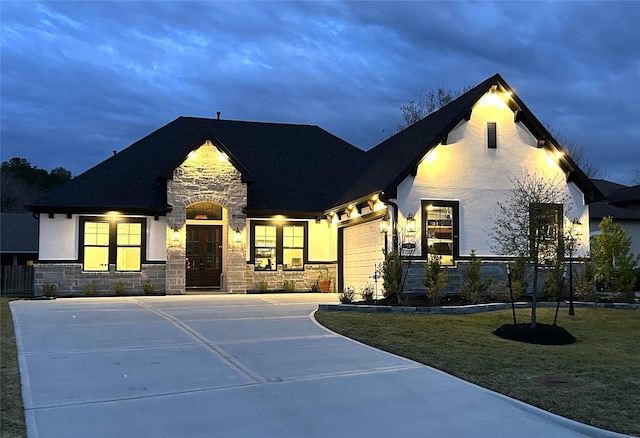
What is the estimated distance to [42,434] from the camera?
511cm

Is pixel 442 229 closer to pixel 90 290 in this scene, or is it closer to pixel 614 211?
pixel 90 290

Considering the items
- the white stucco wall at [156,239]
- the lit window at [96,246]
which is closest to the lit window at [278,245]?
the white stucco wall at [156,239]

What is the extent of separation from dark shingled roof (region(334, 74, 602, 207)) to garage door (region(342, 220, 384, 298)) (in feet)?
3.52

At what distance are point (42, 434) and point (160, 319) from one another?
288 inches

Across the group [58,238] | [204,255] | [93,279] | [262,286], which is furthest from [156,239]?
[262,286]

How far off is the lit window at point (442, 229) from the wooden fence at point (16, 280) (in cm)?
1522

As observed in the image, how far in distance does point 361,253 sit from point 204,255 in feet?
20.4

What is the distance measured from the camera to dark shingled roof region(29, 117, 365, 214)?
1950 centimetres

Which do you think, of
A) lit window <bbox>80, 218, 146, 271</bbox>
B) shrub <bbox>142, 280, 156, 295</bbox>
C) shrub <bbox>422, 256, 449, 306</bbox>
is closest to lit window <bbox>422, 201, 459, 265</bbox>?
shrub <bbox>422, 256, 449, 306</bbox>

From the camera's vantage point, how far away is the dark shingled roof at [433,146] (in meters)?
16.2

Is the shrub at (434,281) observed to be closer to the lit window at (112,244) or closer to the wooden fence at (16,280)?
the lit window at (112,244)

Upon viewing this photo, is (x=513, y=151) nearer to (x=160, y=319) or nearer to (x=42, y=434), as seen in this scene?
(x=160, y=319)

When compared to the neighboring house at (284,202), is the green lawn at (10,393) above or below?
below

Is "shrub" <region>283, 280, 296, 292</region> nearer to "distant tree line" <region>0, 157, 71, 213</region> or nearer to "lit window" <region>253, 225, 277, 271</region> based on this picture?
"lit window" <region>253, 225, 277, 271</region>
